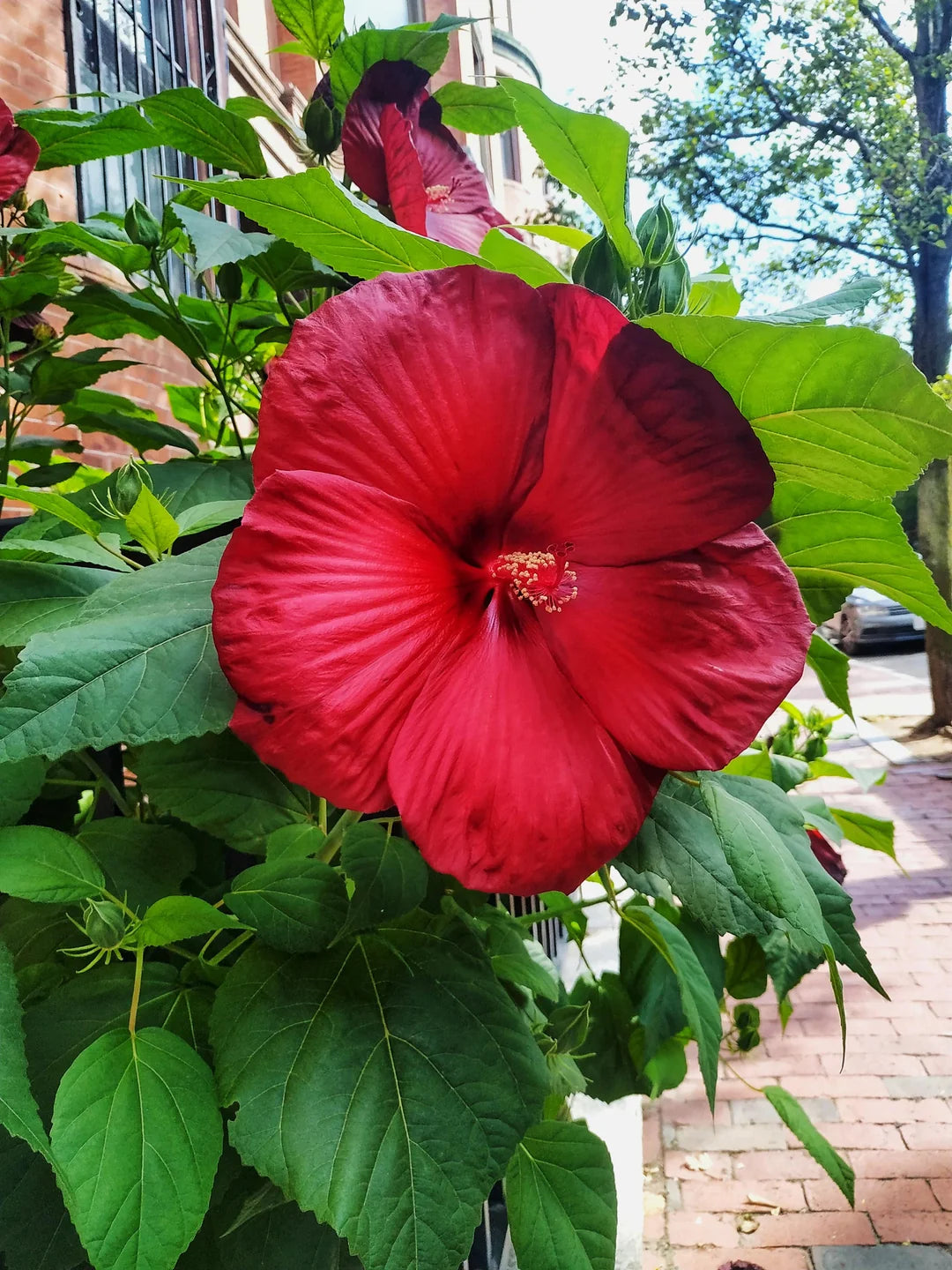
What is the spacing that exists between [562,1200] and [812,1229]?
2.00 metres

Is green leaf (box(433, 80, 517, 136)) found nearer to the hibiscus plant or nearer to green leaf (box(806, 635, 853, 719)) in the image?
the hibiscus plant

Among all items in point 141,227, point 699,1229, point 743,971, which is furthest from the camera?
point 699,1229

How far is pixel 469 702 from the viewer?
0.27 metres

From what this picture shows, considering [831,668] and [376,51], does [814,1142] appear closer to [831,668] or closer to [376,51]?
[831,668]

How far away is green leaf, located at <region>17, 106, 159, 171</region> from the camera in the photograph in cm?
52

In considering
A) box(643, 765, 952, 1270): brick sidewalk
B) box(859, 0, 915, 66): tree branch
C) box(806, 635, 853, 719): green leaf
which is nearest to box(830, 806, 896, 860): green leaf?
box(806, 635, 853, 719): green leaf

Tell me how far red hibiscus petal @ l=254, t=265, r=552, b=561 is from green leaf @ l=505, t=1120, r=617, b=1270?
40cm

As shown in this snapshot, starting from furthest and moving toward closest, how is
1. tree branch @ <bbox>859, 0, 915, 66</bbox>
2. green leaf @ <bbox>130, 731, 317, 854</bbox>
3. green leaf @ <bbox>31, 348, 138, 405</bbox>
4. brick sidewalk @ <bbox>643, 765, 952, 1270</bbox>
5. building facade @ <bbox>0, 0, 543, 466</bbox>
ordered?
tree branch @ <bbox>859, 0, 915, 66</bbox>, building facade @ <bbox>0, 0, 543, 466</bbox>, brick sidewalk @ <bbox>643, 765, 952, 1270</bbox>, green leaf @ <bbox>31, 348, 138, 405</bbox>, green leaf @ <bbox>130, 731, 317, 854</bbox>

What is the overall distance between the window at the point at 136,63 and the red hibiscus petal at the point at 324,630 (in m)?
2.93

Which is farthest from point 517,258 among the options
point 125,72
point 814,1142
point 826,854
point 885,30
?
Result: point 885,30

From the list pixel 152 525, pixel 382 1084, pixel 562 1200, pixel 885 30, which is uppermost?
pixel 885 30

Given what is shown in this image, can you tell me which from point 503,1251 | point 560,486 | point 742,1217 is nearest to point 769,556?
point 560,486

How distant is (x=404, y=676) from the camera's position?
266mm

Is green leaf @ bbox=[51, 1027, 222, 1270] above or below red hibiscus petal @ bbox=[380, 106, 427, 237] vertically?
below
